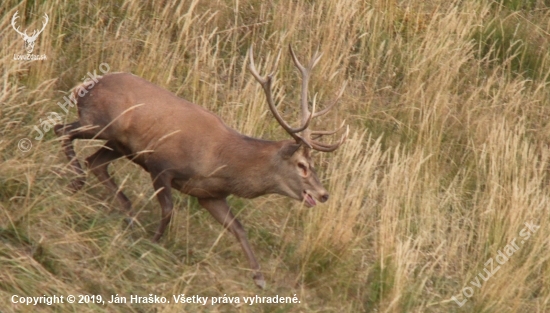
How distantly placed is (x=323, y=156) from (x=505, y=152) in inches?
62.3

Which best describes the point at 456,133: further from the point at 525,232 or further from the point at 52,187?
the point at 52,187

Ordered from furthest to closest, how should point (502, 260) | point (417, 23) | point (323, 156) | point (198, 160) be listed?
point (417, 23) < point (323, 156) < point (502, 260) < point (198, 160)

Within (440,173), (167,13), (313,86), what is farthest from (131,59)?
→ (440,173)

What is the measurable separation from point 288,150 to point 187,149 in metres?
0.69

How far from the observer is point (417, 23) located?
444 inches

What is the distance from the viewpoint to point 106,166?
8320mm

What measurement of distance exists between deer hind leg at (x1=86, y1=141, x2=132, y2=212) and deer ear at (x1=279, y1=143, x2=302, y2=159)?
1091mm
